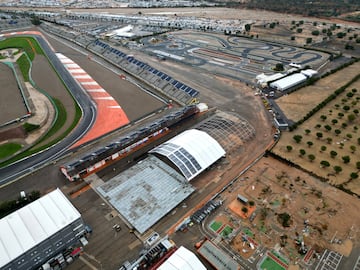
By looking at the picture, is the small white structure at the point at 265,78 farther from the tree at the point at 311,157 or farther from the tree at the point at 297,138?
the tree at the point at 311,157

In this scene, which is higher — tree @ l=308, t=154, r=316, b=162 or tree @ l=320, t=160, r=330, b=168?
tree @ l=308, t=154, r=316, b=162

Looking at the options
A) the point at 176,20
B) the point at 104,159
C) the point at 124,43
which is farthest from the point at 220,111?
the point at 176,20

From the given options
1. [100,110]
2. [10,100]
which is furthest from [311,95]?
[10,100]

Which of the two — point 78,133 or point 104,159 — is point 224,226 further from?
point 78,133

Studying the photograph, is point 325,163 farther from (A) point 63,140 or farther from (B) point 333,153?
(A) point 63,140

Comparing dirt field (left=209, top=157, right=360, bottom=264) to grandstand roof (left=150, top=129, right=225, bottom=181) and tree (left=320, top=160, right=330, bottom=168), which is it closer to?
tree (left=320, top=160, right=330, bottom=168)

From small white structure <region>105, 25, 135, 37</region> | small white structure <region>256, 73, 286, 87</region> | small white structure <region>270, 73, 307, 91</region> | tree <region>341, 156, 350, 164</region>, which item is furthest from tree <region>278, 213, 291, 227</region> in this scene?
small white structure <region>105, 25, 135, 37</region>

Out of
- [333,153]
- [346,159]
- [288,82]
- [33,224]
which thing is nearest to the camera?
[33,224]
